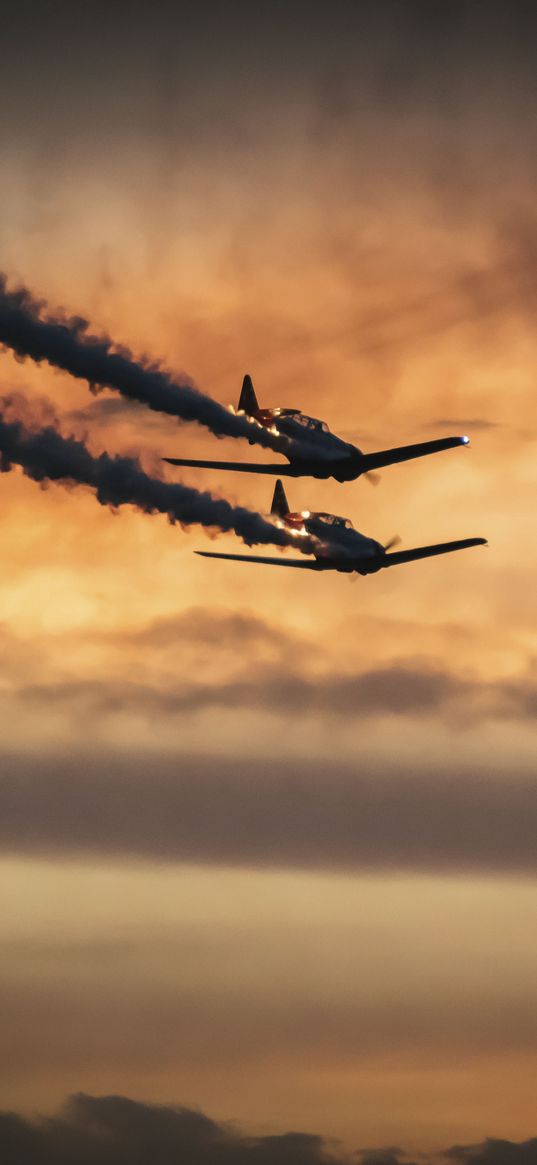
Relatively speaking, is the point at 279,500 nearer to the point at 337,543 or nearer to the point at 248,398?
the point at 337,543

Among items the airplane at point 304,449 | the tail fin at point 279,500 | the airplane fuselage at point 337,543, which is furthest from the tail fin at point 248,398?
the tail fin at point 279,500

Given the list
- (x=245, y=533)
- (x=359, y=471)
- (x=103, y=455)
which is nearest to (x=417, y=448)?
(x=359, y=471)

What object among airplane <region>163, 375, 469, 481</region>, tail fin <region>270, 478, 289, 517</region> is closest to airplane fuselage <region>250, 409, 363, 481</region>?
airplane <region>163, 375, 469, 481</region>

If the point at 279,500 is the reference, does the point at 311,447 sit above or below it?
below

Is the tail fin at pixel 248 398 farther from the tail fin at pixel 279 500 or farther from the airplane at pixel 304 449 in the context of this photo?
the tail fin at pixel 279 500

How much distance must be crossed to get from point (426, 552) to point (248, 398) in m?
20.2

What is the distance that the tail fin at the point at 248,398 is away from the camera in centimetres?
12025

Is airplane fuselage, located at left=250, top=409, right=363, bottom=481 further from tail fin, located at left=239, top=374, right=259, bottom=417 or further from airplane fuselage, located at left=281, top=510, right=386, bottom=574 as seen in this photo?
airplane fuselage, located at left=281, top=510, right=386, bottom=574

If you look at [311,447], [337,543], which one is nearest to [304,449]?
[311,447]

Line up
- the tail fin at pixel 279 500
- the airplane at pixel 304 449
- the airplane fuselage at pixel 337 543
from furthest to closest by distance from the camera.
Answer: the tail fin at pixel 279 500 → the airplane fuselage at pixel 337 543 → the airplane at pixel 304 449

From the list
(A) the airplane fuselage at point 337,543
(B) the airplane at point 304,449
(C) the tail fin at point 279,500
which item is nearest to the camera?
(B) the airplane at point 304,449

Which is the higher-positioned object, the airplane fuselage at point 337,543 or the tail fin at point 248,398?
the tail fin at point 248,398

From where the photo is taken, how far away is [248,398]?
121 m

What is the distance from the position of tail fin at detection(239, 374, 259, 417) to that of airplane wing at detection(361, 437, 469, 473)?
7.76 metres
